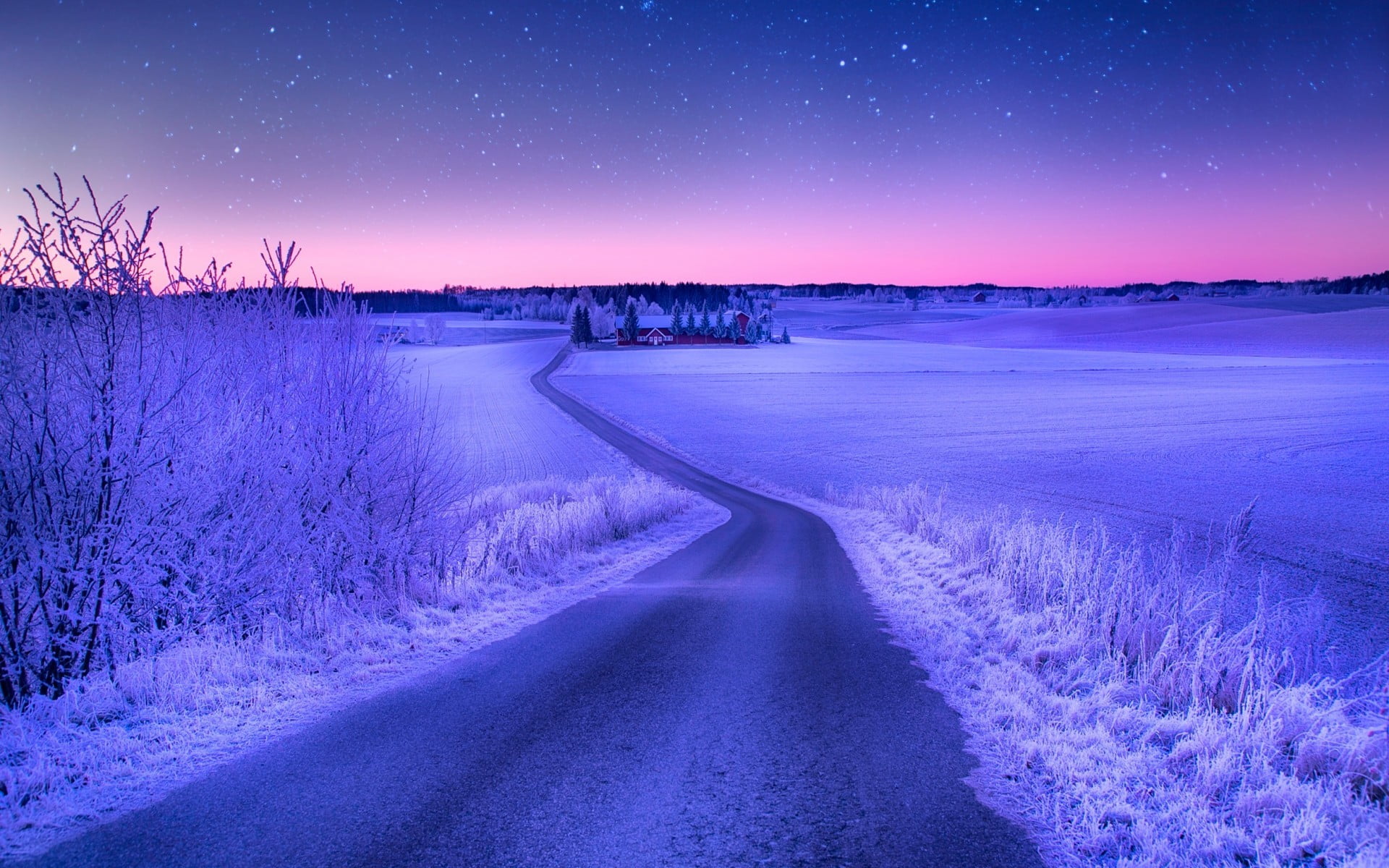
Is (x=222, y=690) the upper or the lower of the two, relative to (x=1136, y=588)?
upper

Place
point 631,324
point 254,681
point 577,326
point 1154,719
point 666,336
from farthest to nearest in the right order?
point 666,336, point 631,324, point 577,326, point 254,681, point 1154,719

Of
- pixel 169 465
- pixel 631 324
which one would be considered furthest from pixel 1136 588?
pixel 631 324

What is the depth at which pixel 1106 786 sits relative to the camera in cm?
462

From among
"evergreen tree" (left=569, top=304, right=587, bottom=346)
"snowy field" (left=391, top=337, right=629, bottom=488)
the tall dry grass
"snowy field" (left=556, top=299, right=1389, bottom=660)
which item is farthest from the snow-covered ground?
"evergreen tree" (left=569, top=304, right=587, bottom=346)

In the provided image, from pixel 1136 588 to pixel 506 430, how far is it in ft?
118

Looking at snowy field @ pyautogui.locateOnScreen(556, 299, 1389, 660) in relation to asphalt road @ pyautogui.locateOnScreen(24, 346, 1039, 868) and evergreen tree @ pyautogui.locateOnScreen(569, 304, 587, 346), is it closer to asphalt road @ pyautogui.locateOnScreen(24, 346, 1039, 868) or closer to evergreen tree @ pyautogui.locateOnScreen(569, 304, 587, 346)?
asphalt road @ pyautogui.locateOnScreen(24, 346, 1039, 868)

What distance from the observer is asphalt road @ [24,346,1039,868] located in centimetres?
409

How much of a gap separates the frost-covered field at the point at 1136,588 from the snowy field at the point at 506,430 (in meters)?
4.96

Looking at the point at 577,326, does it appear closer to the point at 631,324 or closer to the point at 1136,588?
the point at 631,324

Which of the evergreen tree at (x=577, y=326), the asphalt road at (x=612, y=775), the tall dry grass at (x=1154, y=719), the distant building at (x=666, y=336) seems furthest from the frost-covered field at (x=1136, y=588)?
the distant building at (x=666, y=336)

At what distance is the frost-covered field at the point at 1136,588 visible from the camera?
14.4 ft

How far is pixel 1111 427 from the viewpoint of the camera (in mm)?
37094

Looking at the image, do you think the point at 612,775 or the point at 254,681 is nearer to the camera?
the point at 612,775

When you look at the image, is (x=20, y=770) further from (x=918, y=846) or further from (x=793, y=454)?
(x=793, y=454)
